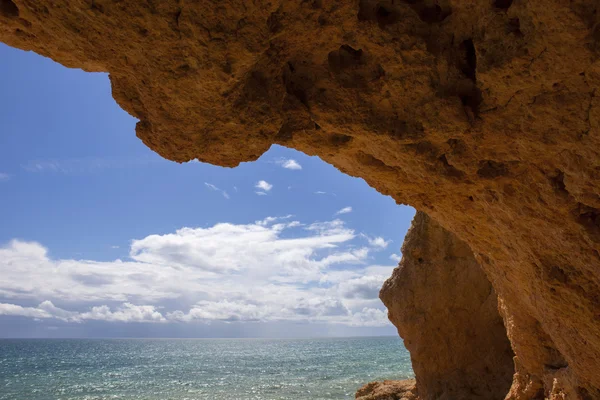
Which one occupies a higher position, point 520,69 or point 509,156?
point 520,69

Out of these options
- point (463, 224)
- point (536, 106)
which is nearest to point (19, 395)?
point (463, 224)

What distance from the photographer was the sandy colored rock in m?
12.9

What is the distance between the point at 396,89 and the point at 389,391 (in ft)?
40.5

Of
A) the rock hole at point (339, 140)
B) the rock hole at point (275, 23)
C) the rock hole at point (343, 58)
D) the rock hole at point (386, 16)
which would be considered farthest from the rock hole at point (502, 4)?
the rock hole at point (339, 140)

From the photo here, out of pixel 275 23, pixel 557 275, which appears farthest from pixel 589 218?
pixel 275 23

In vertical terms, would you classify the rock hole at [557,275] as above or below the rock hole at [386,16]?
below

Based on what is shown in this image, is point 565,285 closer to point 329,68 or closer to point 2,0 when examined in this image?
point 329,68

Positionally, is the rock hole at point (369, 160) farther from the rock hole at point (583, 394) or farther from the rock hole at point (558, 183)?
the rock hole at point (583, 394)

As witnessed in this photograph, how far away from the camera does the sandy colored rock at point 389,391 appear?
12.9 meters

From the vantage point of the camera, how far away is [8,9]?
3.13 metres

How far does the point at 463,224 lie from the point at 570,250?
1634 millimetres

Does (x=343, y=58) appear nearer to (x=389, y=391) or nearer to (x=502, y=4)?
(x=502, y=4)

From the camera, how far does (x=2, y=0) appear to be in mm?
3117

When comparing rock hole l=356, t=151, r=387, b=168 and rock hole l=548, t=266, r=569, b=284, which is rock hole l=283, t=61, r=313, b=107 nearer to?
rock hole l=356, t=151, r=387, b=168
